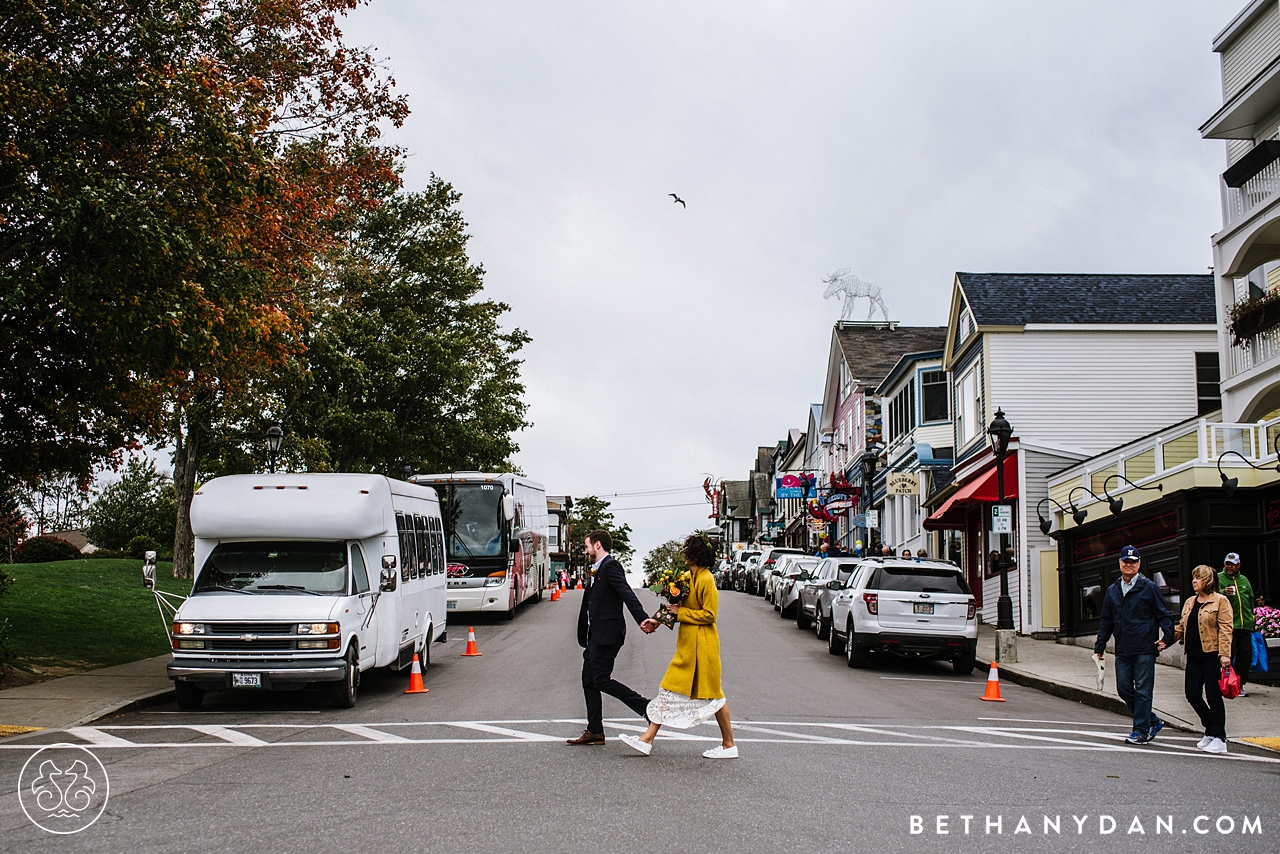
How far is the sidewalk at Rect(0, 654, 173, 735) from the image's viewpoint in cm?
1200

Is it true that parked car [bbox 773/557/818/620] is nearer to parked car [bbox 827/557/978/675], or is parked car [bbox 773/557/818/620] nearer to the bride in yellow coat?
parked car [bbox 827/557/978/675]

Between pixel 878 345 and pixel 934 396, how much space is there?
17.0 meters

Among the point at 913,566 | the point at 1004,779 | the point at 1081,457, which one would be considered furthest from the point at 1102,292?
the point at 1004,779

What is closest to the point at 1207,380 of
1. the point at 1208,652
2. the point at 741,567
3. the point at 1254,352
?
the point at 1254,352

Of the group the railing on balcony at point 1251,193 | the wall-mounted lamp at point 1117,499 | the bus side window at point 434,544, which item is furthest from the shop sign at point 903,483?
the bus side window at point 434,544

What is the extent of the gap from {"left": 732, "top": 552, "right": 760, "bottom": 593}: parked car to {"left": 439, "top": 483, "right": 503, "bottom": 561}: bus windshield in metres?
19.4

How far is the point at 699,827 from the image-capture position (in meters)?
7.09

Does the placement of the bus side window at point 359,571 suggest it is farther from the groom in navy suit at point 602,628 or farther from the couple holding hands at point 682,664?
the couple holding hands at point 682,664

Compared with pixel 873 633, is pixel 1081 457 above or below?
above

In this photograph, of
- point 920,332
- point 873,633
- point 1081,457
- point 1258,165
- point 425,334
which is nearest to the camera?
point 873,633

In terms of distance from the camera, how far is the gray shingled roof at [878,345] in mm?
51750

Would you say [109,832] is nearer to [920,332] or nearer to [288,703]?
[288,703]

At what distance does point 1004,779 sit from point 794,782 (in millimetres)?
1692

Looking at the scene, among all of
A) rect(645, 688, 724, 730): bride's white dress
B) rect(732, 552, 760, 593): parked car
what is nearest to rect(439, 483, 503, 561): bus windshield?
rect(645, 688, 724, 730): bride's white dress
